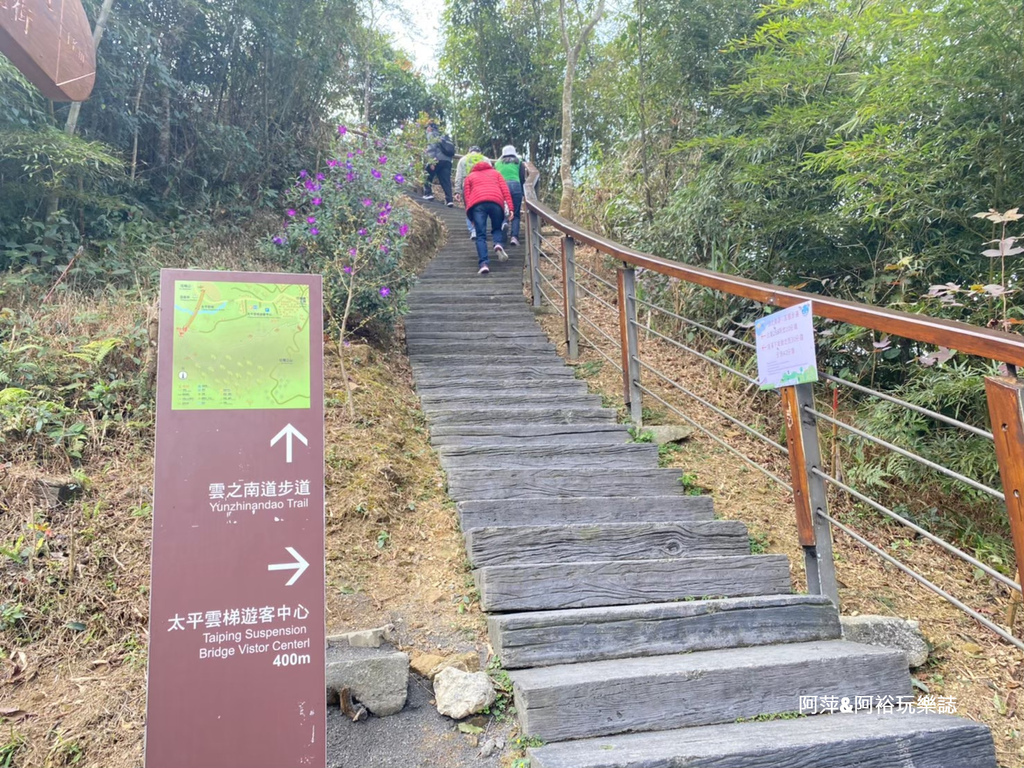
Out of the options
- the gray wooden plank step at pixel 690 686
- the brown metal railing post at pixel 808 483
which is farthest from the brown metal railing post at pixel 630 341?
the gray wooden plank step at pixel 690 686

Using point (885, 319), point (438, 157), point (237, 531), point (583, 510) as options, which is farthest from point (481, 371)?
point (438, 157)

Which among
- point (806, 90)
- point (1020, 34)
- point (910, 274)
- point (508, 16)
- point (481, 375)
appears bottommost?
point (481, 375)

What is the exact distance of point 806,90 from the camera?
14.5 feet

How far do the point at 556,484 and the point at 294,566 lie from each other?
1.87 m

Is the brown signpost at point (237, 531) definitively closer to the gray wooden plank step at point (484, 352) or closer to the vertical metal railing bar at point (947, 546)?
the vertical metal railing bar at point (947, 546)

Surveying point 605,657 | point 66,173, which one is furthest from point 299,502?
point 66,173

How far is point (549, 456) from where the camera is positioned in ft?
11.8

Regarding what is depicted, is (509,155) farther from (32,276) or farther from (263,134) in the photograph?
(32,276)

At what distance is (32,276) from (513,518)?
3.85 meters

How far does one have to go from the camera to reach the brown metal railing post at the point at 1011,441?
5.65ft

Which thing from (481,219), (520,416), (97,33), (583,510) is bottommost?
(583,510)

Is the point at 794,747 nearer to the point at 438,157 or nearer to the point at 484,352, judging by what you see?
the point at 484,352

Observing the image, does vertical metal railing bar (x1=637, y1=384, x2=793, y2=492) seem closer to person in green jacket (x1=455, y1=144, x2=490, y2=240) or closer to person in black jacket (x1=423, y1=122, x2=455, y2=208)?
person in green jacket (x1=455, y1=144, x2=490, y2=240)

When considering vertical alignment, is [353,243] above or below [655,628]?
above
